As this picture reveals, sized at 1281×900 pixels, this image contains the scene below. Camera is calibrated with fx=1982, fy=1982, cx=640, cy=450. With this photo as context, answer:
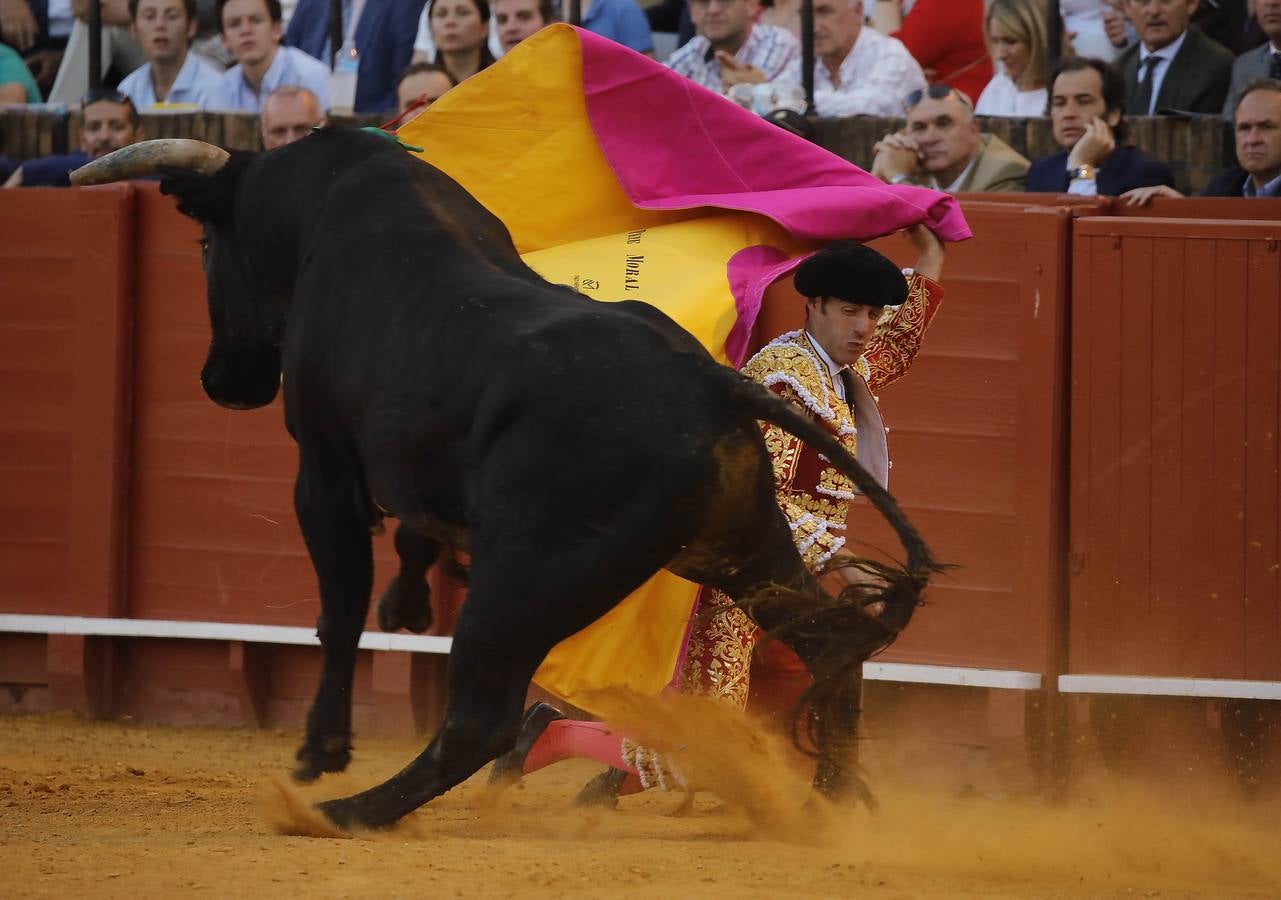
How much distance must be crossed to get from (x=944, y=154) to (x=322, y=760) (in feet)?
10.4

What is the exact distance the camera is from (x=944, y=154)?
6.37 m

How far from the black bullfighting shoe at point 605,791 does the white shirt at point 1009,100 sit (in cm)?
321

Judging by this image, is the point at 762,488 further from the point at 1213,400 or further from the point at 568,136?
the point at 1213,400

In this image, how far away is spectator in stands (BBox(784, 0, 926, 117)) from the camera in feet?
23.5

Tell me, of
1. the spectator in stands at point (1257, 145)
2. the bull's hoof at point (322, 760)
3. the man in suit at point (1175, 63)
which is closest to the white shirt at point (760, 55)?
the man in suit at point (1175, 63)

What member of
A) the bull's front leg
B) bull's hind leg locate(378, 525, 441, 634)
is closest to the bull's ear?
the bull's front leg

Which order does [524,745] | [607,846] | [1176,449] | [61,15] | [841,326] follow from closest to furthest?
[607,846]
[841,326]
[524,745]
[1176,449]
[61,15]

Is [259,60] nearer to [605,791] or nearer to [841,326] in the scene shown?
[605,791]

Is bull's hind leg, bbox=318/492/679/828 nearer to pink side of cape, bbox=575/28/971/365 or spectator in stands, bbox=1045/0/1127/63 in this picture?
pink side of cape, bbox=575/28/971/365

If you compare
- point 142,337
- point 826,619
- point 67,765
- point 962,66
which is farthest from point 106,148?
point 826,619

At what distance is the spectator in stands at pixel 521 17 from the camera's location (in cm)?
736

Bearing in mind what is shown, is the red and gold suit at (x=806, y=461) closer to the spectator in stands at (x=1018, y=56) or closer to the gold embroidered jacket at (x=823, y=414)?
the gold embroidered jacket at (x=823, y=414)

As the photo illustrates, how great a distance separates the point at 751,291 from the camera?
451cm

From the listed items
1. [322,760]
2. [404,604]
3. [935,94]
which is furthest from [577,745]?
[935,94]
